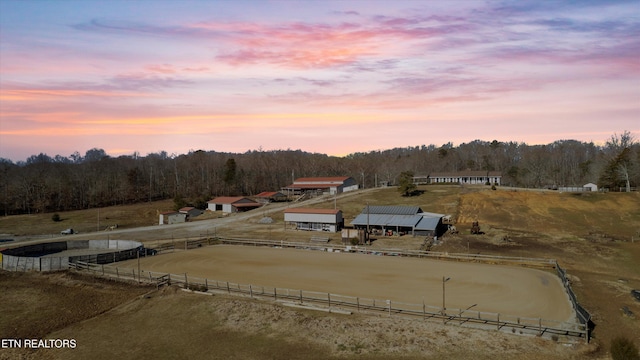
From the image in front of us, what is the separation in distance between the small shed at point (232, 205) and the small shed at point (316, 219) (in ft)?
82.0

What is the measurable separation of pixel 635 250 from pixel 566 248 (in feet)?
25.7

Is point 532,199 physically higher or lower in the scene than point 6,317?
higher

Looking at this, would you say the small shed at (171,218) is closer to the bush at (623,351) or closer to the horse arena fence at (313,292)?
the horse arena fence at (313,292)

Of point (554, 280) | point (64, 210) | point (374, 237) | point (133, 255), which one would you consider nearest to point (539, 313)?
point (554, 280)

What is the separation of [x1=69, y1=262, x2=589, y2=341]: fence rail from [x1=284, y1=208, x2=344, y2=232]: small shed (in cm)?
3170

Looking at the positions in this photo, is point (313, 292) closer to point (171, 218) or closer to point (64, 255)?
point (64, 255)

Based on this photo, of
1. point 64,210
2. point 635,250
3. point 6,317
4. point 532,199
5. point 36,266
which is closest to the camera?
point 6,317

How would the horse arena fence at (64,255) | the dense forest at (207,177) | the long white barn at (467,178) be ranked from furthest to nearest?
the long white barn at (467,178)
the dense forest at (207,177)
the horse arena fence at (64,255)

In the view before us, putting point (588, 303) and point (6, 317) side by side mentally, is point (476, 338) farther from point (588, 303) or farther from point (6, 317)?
point (6, 317)

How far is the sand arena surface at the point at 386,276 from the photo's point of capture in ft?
115

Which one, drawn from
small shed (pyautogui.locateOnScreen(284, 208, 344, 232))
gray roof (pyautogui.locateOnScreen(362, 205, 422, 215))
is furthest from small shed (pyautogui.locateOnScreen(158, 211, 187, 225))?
gray roof (pyautogui.locateOnScreen(362, 205, 422, 215))

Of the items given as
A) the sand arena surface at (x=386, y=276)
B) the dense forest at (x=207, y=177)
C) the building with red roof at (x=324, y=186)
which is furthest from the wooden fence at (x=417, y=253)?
the building with red roof at (x=324, y=186)

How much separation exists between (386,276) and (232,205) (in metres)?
59.9

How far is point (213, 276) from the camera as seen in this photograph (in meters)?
44.7
